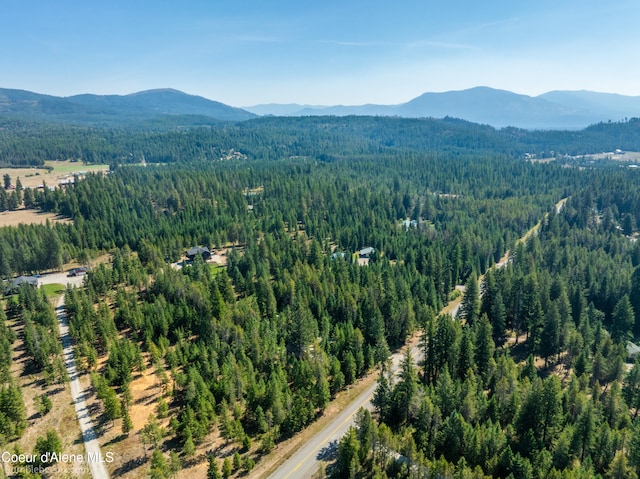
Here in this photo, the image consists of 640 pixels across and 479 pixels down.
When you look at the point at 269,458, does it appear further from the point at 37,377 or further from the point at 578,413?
the point at 37,377

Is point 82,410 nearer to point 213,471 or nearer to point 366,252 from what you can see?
point 213,471

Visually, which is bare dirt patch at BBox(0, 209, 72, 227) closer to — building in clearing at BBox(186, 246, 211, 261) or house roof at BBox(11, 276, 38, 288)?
house roof at BBox(11, 276, 38, 288)

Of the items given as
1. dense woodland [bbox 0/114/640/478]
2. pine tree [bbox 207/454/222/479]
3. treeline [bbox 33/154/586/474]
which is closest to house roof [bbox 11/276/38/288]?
dense woodland [bbox 0/114/640/478]

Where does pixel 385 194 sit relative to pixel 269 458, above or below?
above

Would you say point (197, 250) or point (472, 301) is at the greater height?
point (197, 250)

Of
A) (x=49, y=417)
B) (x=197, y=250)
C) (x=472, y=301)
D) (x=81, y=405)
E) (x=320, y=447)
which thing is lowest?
(x=320, y=447)

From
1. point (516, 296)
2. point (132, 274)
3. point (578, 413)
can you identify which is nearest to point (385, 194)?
point (516, 296)

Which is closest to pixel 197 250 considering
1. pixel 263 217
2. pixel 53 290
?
pixel 53 290
